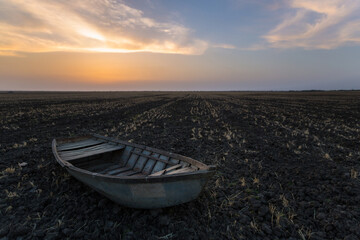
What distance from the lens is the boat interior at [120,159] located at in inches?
214

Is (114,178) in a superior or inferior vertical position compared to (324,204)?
superior

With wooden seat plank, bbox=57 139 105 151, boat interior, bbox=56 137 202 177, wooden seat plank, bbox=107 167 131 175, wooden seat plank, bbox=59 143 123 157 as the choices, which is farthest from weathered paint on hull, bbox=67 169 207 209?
wooden seat plank, bbox=57 139 105 151

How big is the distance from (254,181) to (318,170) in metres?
2.67

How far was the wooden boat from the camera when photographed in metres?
3.55

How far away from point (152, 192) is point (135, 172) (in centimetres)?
240

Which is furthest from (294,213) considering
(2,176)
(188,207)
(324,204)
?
(2,176)

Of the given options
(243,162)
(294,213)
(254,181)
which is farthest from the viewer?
(243,162)

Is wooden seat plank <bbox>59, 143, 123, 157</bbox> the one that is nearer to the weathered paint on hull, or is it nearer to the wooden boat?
the wooden boat

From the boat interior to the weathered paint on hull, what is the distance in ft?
3.05

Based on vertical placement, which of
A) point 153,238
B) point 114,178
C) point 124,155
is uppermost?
point 114,178

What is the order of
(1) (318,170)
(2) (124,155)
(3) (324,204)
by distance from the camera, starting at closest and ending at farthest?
(3) (324,204)
(1) (318,170)
(2) (124,155)

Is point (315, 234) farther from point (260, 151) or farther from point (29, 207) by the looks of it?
point (29, 207)

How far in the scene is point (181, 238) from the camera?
3.53 metres

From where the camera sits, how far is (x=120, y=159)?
683cm
